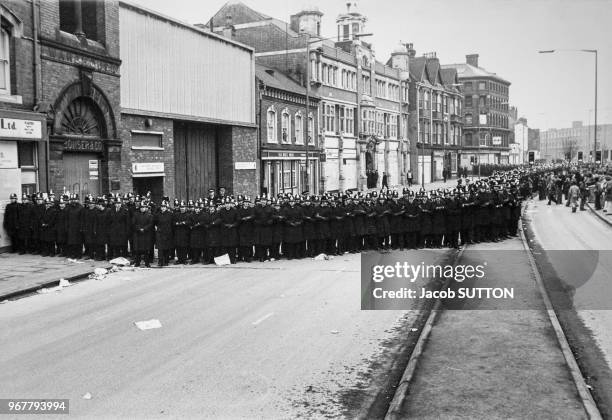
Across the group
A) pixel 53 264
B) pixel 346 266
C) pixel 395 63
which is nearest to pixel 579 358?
pixel 346 266

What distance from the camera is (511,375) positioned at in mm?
7590

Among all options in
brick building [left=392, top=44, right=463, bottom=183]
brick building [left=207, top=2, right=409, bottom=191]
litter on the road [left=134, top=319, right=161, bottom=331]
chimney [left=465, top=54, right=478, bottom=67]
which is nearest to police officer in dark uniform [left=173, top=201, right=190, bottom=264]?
litter on the road [left=134, top=319, right=161, bottom=331]

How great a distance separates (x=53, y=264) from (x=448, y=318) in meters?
10.6

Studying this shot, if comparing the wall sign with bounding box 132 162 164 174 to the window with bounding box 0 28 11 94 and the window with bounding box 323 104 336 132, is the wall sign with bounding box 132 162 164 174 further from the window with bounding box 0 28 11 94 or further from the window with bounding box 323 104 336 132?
the window with bounding box 323 104 336 132

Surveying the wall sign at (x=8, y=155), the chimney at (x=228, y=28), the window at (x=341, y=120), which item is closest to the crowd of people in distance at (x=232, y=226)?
the wall sign at (x=8, y=155)

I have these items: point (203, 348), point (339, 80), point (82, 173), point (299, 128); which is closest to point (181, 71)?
point (82, 173)

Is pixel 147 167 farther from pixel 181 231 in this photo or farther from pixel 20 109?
pixel 181 231

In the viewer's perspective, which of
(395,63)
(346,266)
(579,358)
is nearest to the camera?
(579,358)

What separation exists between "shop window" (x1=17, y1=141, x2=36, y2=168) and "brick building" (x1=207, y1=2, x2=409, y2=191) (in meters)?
24.1

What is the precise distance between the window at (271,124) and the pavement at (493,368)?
27.0m

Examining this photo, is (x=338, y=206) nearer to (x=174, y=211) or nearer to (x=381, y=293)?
(x=174, y=211)

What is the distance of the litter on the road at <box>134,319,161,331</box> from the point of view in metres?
10.1

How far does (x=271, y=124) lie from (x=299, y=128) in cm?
454

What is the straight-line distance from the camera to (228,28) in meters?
42.8
